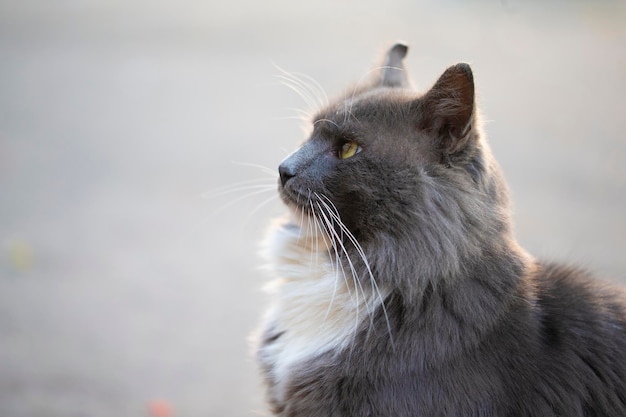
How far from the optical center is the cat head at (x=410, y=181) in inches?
74.1

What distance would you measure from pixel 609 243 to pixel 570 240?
26 cm

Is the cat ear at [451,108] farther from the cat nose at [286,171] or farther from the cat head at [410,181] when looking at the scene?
the cat nose at [286,171]

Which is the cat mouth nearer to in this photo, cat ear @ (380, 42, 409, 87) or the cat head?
the cat head

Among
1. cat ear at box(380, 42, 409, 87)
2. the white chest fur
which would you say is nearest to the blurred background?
cat ear at box(380, 42, 409, 87)

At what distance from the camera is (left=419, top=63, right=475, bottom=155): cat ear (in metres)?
1.82

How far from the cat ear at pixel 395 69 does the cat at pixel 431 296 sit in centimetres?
31

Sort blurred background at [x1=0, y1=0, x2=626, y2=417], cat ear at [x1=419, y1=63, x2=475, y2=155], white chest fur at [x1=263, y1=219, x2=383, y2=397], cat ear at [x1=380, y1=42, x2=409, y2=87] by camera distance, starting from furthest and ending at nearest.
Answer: blurred background at [x1=0, y1=0, x2=626, y2=417]
cat ear at [x1=380, y1=42, x2=409, y2=87]
white chest fur at [x1=263, y1=219, x2=383, y2=397]
cat ear at [x1=419, y1=63, x2=475, y2=155]

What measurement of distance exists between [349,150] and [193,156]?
3.53 m

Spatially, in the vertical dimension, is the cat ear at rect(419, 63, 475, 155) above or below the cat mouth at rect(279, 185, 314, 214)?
above

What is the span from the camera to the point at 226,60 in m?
7.14

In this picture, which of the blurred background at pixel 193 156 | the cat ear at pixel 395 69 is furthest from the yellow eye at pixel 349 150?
the blurred background at pixel 193 156

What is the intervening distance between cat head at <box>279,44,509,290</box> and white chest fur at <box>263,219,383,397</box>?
0.11m

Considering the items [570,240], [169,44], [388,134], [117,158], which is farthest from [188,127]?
[388,134]

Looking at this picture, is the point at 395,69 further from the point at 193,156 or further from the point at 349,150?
the point at 193,156
